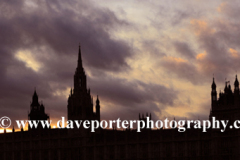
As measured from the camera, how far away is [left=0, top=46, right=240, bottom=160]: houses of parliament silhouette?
12569 centimetres

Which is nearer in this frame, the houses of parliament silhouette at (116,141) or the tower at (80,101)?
the houses of parliament silhouette at (116,141)

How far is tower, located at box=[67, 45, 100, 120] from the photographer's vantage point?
150250 millimetres

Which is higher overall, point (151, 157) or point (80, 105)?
point (80, 105)

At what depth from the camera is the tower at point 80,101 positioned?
15025 centimetres

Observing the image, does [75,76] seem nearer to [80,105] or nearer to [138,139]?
[80,105]

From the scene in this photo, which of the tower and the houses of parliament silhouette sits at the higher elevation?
the tower

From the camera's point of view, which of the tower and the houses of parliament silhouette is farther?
the tower

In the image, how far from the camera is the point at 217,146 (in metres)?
126

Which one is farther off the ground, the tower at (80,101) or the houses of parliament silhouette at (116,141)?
the tower at (80,101)

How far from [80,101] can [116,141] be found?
1889cm

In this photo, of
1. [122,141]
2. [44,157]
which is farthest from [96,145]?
[44,157]

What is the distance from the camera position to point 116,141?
14125 centimetres

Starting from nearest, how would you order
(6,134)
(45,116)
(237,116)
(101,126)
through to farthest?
(237,116)
(101,126)
(6,134)
(45,116)

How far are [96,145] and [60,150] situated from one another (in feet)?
42.3
